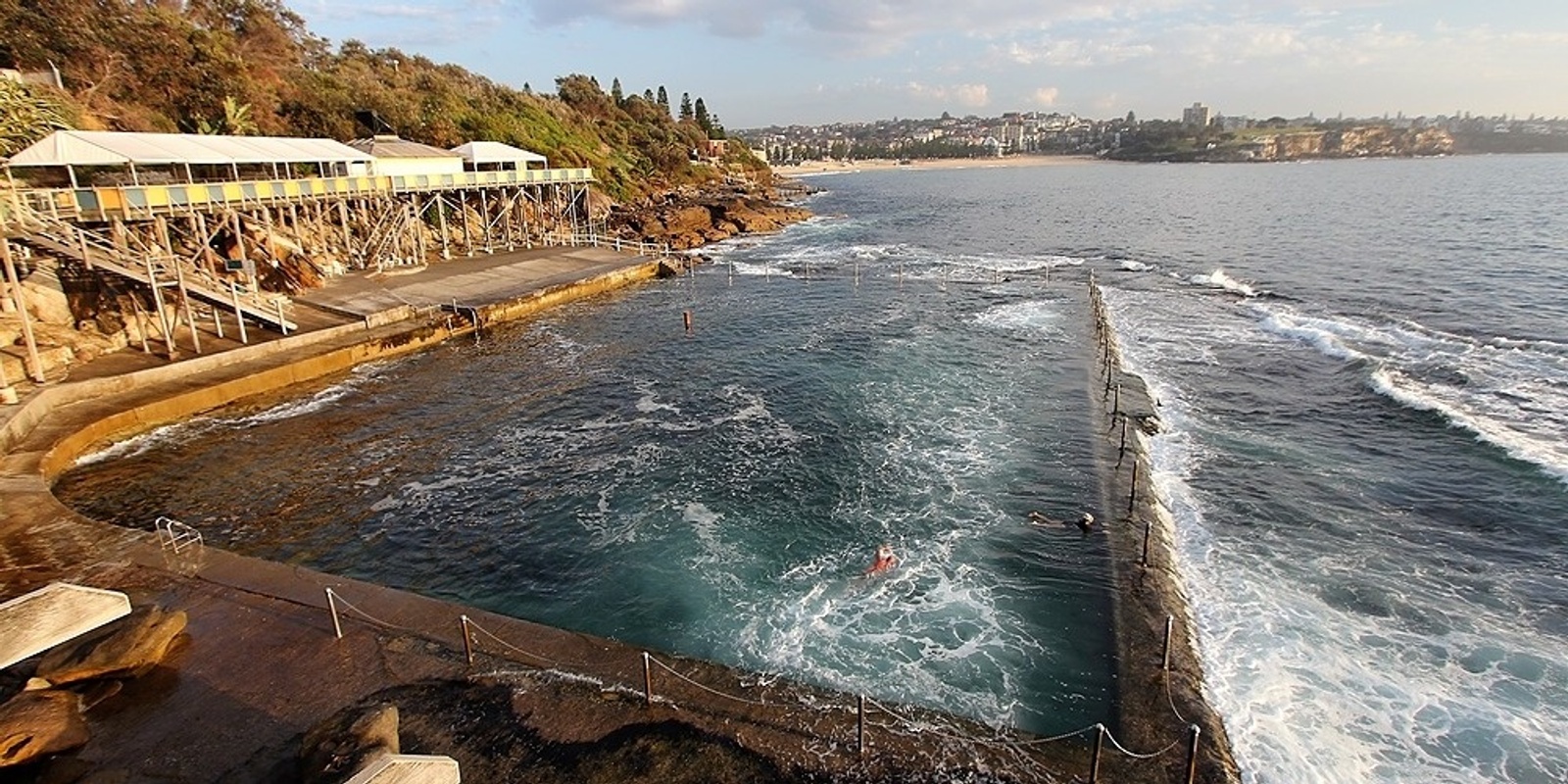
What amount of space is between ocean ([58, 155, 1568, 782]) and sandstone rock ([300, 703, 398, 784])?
220 inches

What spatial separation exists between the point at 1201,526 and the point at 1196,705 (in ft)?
24.9

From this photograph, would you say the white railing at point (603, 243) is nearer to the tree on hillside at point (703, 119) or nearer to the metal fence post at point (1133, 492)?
the metal fence post at point (1133, 492)

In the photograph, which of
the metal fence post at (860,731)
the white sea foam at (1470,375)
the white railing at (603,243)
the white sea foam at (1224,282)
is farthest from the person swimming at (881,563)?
the white railing at (603,243)

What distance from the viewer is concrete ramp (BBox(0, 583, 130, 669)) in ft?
34.6

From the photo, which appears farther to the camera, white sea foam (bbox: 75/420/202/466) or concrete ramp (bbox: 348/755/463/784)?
white sea foam (bbox: 75/420/202/466)

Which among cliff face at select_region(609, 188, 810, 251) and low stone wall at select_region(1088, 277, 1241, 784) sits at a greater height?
cliff face at select_region(609, 188, 810, 251)

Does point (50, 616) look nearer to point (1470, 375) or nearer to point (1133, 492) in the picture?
point (1133, 492)

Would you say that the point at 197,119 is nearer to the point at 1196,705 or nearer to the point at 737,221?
the point at 737,221

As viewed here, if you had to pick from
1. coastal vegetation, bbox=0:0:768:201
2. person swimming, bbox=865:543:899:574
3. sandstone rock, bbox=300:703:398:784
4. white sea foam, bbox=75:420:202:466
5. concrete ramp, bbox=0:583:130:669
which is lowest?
person swimming, bbox=865:543:899:574

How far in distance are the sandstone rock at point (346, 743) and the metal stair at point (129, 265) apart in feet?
77.1

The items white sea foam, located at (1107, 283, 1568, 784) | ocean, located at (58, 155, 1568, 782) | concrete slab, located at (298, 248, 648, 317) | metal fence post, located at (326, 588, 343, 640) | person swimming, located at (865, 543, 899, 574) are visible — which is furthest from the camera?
concrete slab, located at (298, 248, 648, 317)

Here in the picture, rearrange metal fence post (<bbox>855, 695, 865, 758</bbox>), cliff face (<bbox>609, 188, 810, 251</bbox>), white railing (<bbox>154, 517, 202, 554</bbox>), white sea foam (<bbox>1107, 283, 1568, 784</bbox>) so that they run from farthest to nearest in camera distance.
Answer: cliff face (<bbox>609, 188, 810, 251</bbox>)
white railing (<bbox>154, 517, 202, 554</bbox>)
white sea foam (<bbox>1107, 283, 1568, 784</bbox>)
metal fence post (<bbox>855, 695, 865, 758</bbox>)

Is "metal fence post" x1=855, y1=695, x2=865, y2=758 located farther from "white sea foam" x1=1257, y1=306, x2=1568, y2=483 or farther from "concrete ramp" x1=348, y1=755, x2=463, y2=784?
"white sea foam" x1=1257, y1=306, x2=1568, y2=483

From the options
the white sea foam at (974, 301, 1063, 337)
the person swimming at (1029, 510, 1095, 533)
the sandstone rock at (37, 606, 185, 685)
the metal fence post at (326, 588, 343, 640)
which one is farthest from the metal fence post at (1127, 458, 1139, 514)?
the sandstone rock at (37, 606, 185, 685)
